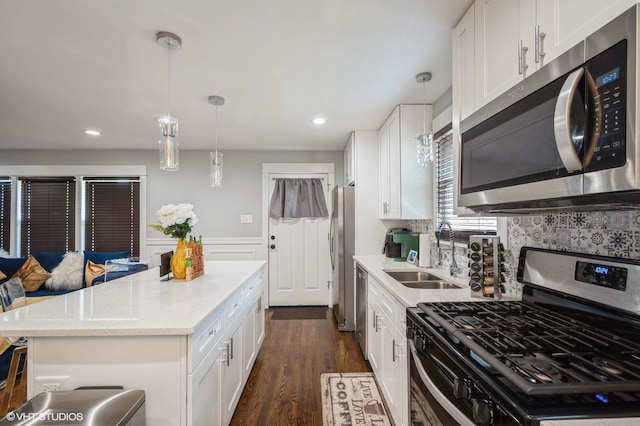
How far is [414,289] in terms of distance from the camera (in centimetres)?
182

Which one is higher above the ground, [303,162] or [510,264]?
[303,162]

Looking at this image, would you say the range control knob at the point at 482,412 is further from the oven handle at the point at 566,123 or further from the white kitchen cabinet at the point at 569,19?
the white kitchen cabinet at the point at 569,19

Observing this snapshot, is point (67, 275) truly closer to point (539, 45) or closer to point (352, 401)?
point (352, 401)

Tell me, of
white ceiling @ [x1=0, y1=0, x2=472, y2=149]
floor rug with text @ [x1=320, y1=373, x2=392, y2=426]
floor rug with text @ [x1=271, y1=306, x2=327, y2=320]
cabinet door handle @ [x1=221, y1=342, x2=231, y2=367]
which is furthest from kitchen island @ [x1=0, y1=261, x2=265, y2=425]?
floor rug with text @ [x1=271, y1=306, x2=327, y2=320]

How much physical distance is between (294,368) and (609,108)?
8.86 ft

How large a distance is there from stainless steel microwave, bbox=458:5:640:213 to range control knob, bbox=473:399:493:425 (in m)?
0.61

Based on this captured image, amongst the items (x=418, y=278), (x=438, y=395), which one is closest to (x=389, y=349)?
(x=418, y=278)

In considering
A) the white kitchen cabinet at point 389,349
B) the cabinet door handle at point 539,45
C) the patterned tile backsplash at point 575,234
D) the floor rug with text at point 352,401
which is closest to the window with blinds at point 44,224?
the floor rug with text at point 352,401

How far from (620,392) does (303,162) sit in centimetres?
421

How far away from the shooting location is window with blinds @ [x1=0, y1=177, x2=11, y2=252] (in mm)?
4484

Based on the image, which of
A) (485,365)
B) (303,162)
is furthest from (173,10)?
(303,162)

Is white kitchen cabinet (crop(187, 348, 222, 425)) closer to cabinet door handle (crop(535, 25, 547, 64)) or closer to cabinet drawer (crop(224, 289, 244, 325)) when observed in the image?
cabinet drawer (crop(224, 289, 244, 325))

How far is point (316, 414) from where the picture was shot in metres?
2.05

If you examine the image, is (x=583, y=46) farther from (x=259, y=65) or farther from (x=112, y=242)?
(x=112, y=242)
